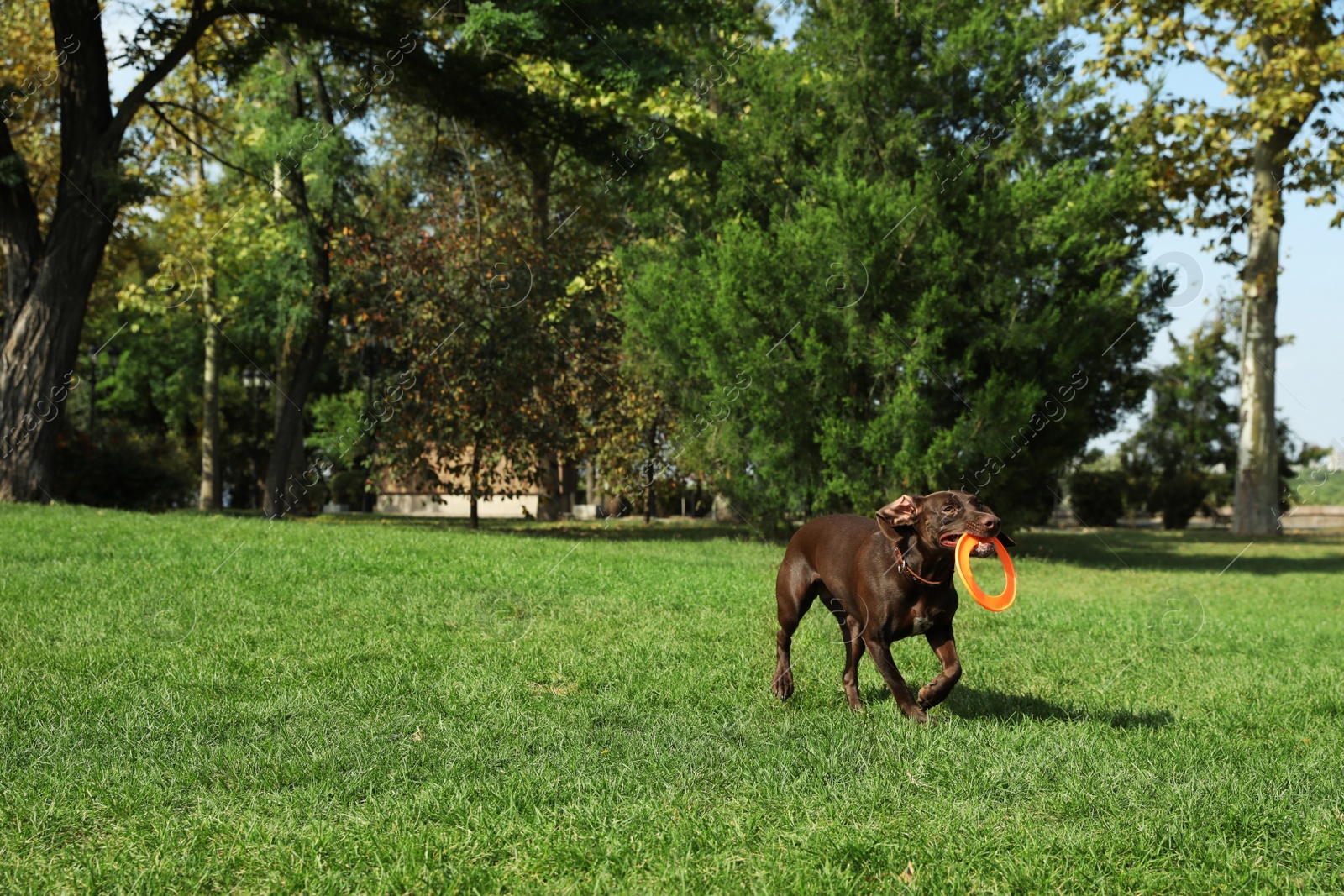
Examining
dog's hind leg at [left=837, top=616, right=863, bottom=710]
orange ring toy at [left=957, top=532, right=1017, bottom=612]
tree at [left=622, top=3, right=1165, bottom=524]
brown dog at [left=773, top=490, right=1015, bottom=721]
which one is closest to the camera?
orange ring toy at [left=957, top=532, right=1017, bottom=612]

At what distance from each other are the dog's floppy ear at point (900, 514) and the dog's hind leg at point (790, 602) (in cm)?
89

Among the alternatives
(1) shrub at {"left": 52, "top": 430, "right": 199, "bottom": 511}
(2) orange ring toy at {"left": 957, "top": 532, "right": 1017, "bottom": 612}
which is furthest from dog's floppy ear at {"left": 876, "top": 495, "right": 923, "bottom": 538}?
(1) shrub at {"left": 52, "top": 430, "right": 199, "bottom": 511}

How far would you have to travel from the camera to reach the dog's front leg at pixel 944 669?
5.15 meters

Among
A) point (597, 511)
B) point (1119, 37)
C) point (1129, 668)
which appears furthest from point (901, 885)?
point (597, 511)

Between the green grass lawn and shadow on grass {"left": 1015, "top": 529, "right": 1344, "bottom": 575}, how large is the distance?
31.3 feet

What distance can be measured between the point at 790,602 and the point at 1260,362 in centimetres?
2365

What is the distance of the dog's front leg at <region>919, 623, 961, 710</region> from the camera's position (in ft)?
16.9

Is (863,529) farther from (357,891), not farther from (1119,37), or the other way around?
(1119,37)

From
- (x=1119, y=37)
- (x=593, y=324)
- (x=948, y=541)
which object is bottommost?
(x=948, y=541)

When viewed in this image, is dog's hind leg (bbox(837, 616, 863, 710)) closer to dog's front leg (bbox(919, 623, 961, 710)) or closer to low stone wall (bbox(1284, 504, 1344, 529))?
dog's front leg (bbox(919, 623, 961, 710))

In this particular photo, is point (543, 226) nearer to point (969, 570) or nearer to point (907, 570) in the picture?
point (907, 570)

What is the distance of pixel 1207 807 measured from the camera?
4.17 meters

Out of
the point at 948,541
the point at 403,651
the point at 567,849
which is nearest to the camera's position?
the point at 567,849

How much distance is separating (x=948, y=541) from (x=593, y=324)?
1705cm
